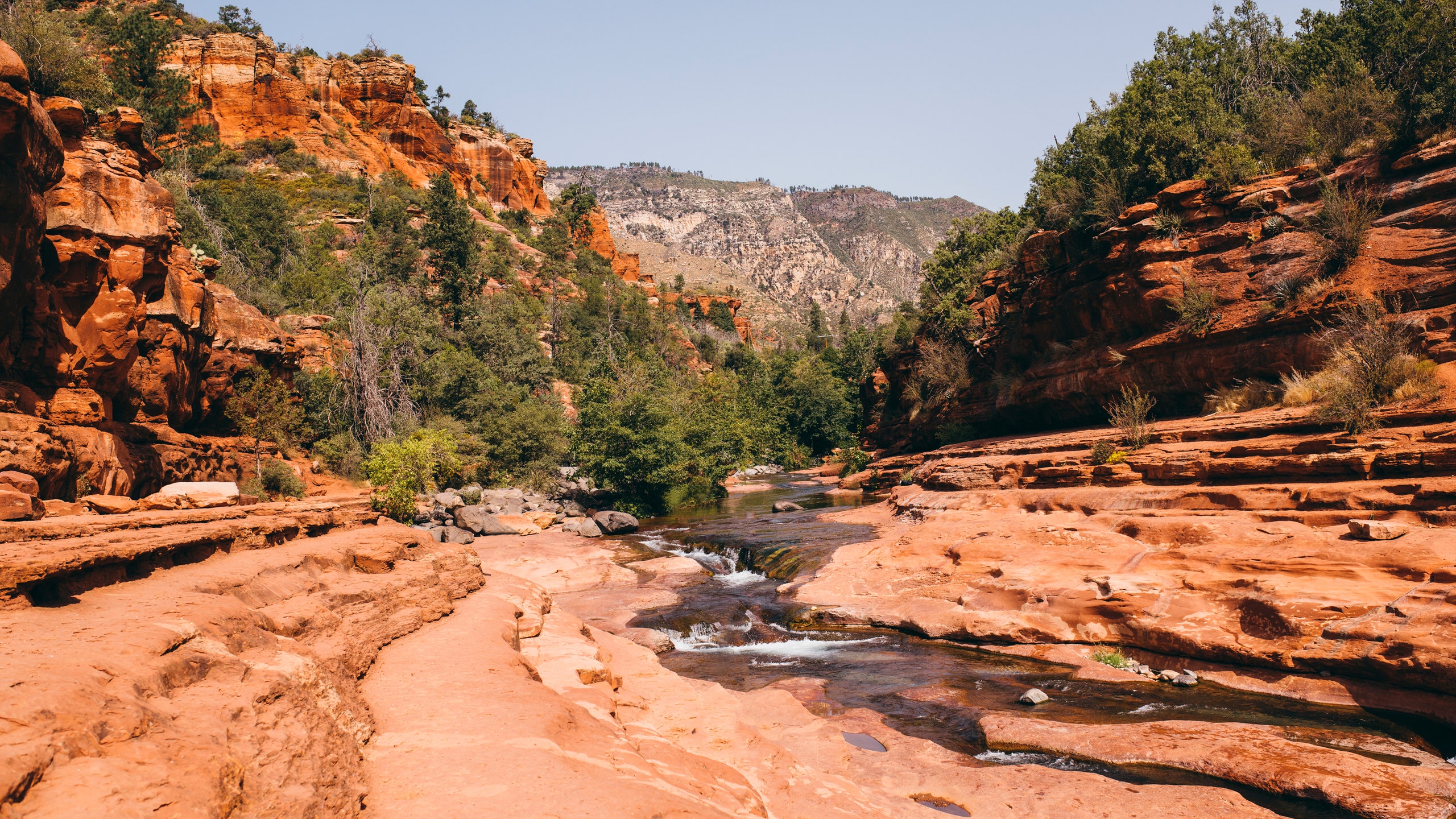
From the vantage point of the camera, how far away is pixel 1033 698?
810cm

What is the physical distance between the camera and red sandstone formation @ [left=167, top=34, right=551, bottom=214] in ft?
184

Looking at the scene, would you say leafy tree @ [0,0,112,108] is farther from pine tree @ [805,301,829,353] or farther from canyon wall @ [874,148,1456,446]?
pine tree @ [805,301,829,353]

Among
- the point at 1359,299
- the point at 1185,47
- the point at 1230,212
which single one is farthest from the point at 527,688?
the point at 1185,47

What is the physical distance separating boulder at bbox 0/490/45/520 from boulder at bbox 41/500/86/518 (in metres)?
1.35

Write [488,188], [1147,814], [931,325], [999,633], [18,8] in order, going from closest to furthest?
[1147,814] → [999,633] → [18,8] → [931,325] → [488,188]

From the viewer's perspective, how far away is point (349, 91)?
65.8 metres

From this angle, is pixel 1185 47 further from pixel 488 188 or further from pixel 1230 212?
pixel 488 188

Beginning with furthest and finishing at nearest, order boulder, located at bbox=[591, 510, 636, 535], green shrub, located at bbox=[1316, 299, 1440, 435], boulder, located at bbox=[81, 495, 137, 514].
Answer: boulder, located at bbox=[591, 510, 636, 535], green shrub, located at bbox=[1316, 299, 1440, 435], boulder, located at bbox=[81, 495, 137, 514]

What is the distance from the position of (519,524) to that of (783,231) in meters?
153

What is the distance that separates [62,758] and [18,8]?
1059 inches

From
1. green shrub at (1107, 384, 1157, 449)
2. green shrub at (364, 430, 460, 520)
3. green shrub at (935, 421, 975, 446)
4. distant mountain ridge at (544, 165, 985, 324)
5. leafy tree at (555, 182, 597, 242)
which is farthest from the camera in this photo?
distant mountain ridge at (544, 165, 985, 324)

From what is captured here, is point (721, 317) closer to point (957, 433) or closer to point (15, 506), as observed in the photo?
point (957, 433)

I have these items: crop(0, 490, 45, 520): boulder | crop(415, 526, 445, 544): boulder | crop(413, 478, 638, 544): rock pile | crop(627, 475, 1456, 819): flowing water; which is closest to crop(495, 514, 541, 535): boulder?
crop(413, 478, 638, 544): rock pile

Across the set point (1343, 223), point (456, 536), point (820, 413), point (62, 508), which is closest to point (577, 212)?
point (820, 413)
